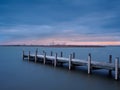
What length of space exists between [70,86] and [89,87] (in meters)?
1.34

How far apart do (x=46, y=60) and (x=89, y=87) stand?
1359 centimetres

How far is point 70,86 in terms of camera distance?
12695mm

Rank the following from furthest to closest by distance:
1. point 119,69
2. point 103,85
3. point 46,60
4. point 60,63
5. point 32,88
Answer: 1. point 46,60
2. point 60,63
3. point 119,69
4. point 103,85
5. point 32,88

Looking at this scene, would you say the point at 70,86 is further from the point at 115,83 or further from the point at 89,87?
the point at 115,83

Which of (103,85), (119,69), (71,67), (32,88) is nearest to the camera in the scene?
(32,88)

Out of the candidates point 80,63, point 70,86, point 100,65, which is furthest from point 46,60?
point 70,86

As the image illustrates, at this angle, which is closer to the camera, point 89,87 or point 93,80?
point 89,87

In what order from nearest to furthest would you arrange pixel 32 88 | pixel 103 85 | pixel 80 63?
pixel 32 88 < pixel 103 85 < pixel 80 63

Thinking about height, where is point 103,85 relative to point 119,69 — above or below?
below

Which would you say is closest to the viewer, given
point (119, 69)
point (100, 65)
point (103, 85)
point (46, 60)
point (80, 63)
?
point (103, 85)

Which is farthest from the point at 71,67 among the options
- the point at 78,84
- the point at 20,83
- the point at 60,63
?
the point at 20,83

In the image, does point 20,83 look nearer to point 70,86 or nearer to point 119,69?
point 70,86

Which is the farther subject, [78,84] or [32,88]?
[78,84]

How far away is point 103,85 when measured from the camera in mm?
12836
